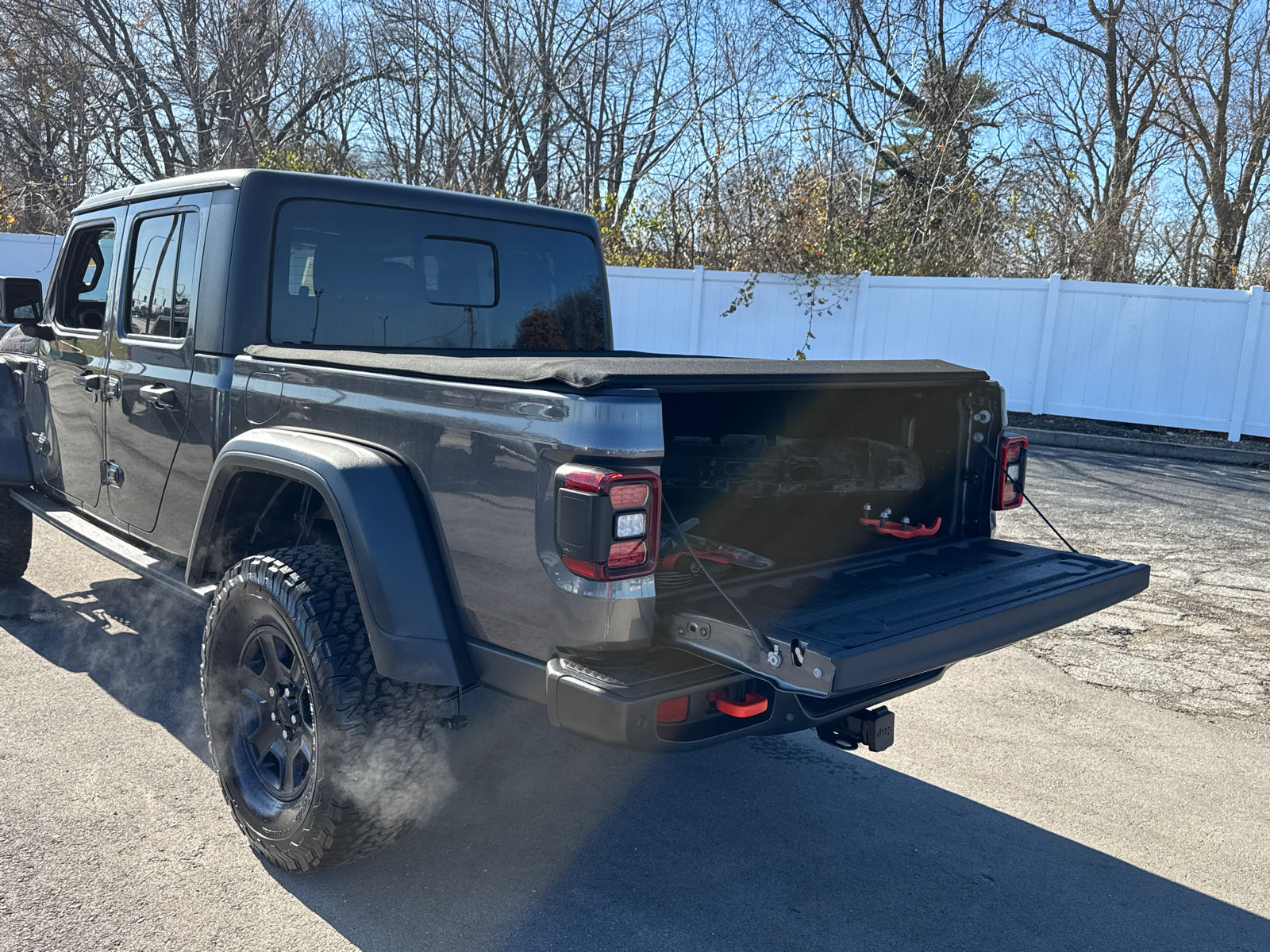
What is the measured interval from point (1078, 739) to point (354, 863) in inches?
112

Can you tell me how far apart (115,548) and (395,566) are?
79.7 inches

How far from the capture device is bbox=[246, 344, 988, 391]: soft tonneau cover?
7.88 feet

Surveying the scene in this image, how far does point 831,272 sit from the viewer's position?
46.7 feet

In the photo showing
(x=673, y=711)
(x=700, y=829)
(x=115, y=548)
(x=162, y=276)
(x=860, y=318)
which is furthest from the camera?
(x=860, y=318)

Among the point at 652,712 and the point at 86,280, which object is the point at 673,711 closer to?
the point at 652,712

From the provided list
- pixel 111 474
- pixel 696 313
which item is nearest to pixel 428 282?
pixel 111 474

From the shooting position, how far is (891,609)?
8.77 feet

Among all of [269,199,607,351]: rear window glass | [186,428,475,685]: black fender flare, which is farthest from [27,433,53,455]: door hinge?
[186,428,475,685]: black fender flare

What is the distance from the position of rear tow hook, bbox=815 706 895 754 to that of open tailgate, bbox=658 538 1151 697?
416 mm

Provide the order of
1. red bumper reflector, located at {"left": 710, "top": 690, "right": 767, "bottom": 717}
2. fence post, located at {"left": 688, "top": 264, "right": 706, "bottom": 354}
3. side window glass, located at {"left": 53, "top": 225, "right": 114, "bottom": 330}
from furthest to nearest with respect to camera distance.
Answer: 1. fence post, located at {"left": 688, "top": 264, "right": 706, "bottom": 354}
2. side window glass, located at {"left": 53, "top": 225, "right": 114, "bottom": 330}
3. red bumper reflector, located at {"left": 710, "top": 690, "right": 767, "bottom": 717}

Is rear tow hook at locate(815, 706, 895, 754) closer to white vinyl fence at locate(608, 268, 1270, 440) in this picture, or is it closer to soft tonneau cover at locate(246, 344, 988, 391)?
soft tonneau cover at locate(246, 344, 988, 391)

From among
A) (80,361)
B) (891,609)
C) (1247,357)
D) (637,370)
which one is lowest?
(891,609)

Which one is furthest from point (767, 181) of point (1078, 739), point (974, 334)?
point (1078, 739)

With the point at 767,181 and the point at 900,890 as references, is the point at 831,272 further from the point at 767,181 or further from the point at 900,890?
the point at 900,890
